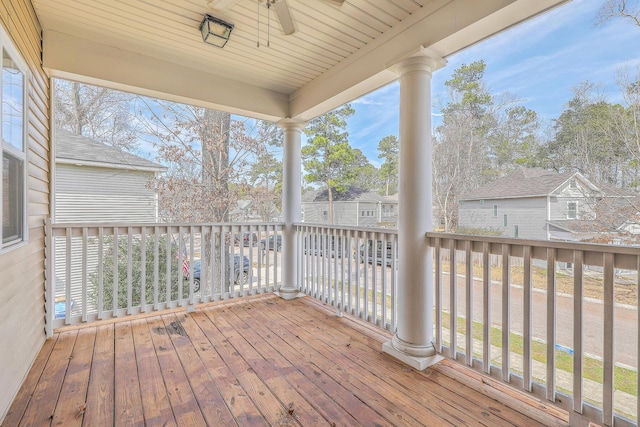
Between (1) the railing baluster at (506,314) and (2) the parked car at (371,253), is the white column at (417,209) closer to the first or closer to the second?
(2) the parked car at (371,253)

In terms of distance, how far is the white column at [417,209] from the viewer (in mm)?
2340

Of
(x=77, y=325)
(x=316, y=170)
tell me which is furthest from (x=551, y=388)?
(x=77, y=325)

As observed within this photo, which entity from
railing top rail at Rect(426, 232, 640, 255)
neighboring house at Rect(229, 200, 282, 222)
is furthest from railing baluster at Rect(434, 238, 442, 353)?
neighboring house at Rect(229, 200, 282, 222)

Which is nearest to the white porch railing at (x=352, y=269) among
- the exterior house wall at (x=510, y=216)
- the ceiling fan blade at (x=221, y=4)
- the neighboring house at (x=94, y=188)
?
the exterior house wall at (x=510, y=216)

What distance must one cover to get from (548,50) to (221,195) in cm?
462

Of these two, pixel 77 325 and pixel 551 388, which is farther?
pixel 77 325

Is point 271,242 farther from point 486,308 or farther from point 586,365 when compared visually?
point 586,365

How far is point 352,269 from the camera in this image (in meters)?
3.21

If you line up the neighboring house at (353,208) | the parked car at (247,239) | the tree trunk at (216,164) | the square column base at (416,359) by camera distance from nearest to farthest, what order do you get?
the square column base at (416,359), the neighboring house at (353,208), the parked car at (247,239), the tree trunk at (216,164)

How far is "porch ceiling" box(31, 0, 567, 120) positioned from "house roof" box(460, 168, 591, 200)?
100 cm

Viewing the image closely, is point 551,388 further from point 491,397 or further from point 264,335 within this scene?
point 264,335

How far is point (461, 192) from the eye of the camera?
2.30 meters

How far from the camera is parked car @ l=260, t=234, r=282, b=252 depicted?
4035 mm

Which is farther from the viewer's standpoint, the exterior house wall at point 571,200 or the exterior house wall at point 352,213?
the exterior house wall at point 352,213
